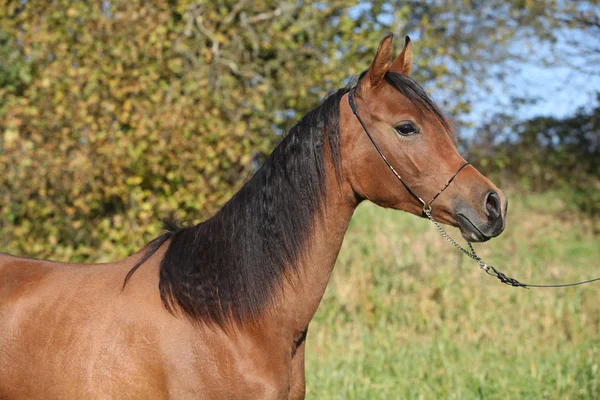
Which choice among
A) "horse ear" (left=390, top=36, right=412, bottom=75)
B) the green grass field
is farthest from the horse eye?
the green grass field

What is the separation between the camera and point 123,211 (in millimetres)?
7789

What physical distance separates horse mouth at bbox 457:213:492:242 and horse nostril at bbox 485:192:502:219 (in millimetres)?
71

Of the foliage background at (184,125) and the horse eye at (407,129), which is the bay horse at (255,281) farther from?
the foliage background at (184,125)

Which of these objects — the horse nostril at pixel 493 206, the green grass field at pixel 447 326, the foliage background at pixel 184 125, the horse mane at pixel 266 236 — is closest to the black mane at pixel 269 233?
the horse mane at pixel 266 236

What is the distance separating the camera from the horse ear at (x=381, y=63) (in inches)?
93.9

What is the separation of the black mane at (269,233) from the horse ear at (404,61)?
0.20 metres

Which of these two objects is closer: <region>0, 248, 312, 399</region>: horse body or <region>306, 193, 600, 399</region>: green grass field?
<region>0, 248, 312, 399</region>: horse body

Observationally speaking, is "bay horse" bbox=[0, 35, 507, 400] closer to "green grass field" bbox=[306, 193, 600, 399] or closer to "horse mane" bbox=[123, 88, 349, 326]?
"horse mane" bbox=[123, 88, 349, 326]

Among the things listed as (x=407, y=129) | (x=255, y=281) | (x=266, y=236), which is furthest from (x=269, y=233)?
(x=407, y=129)

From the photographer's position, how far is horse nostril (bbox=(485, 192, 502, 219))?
2275mm

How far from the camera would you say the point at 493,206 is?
2.29m

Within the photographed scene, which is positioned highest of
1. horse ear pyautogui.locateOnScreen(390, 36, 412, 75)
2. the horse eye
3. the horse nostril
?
horse ear pyautogui.locateOnScreen(390, 36, 412, 75)

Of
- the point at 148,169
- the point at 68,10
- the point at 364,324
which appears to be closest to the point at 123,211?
the point at 148,169

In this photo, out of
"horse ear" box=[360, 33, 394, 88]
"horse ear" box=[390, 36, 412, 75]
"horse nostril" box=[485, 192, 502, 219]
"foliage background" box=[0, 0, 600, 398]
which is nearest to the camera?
"horse nostril" box=[485, 192, 502, 219]
